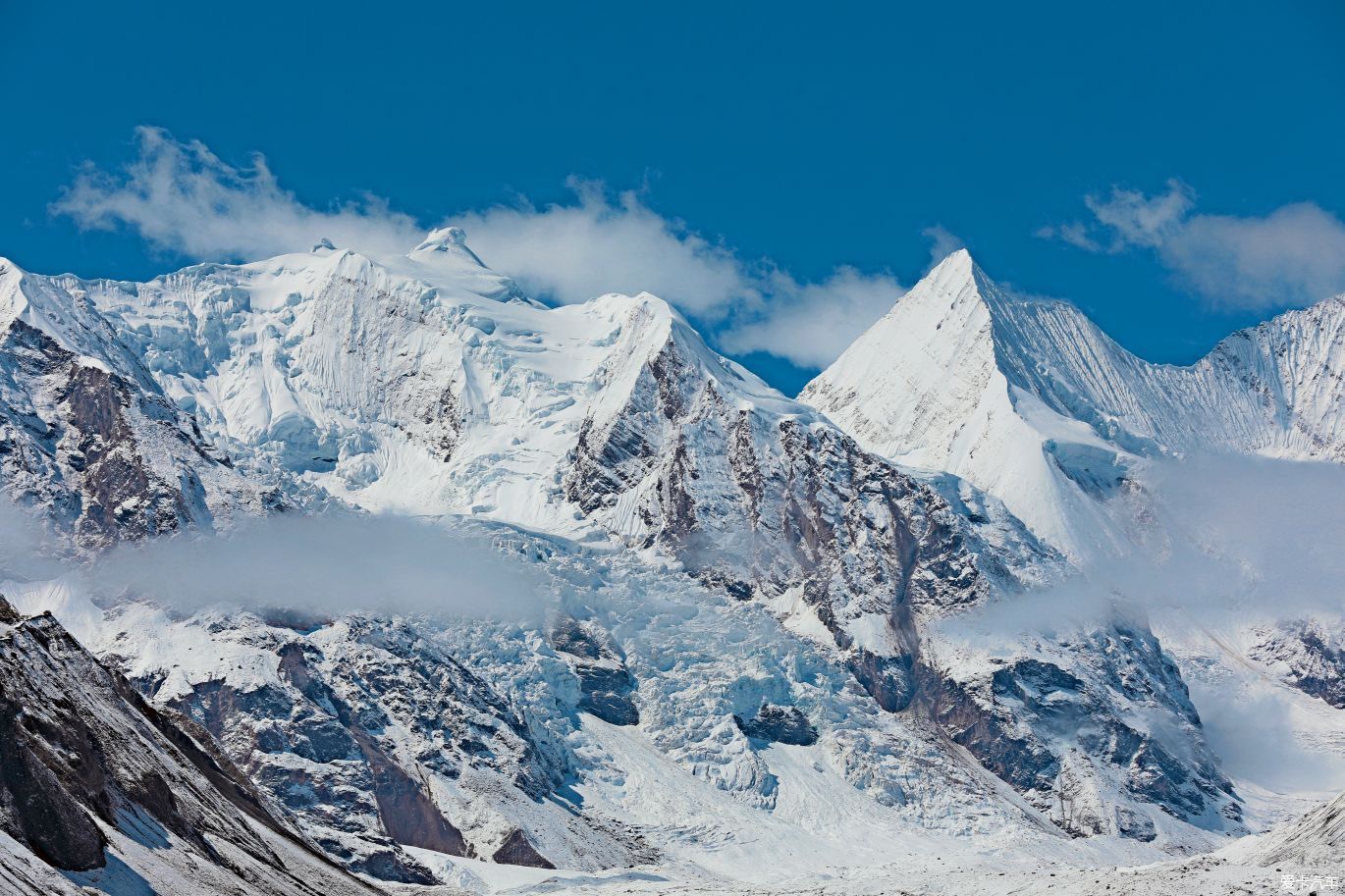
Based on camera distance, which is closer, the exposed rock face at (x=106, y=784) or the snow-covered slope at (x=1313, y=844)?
the exposed rock face at (x=106, y=784)

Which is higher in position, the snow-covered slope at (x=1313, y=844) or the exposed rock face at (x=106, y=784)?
the snow-covered slope at (x=1313, y=844)

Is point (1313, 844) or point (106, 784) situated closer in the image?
point (106, 784)

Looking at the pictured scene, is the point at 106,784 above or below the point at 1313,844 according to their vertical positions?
below

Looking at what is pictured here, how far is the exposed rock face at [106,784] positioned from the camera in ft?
408

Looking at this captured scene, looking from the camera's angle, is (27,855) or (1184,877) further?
(1184,877)

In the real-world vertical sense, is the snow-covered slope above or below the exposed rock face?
above

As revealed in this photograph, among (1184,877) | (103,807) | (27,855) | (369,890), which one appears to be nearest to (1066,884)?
(1184,877)

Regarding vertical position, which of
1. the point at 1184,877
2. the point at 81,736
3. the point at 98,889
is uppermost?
the point at 1184,877

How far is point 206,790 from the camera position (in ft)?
540

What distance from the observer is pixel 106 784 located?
142m

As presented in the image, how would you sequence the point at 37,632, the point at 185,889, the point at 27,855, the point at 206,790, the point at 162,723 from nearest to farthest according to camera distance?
the point at 27,855
the point at 185,889
the point at 37,632
the point at 206,790
the point at 162,723

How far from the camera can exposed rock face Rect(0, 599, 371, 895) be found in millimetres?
124375

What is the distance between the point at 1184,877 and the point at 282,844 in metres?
71.8

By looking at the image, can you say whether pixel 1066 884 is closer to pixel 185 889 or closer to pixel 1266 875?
pixel 1266 875
